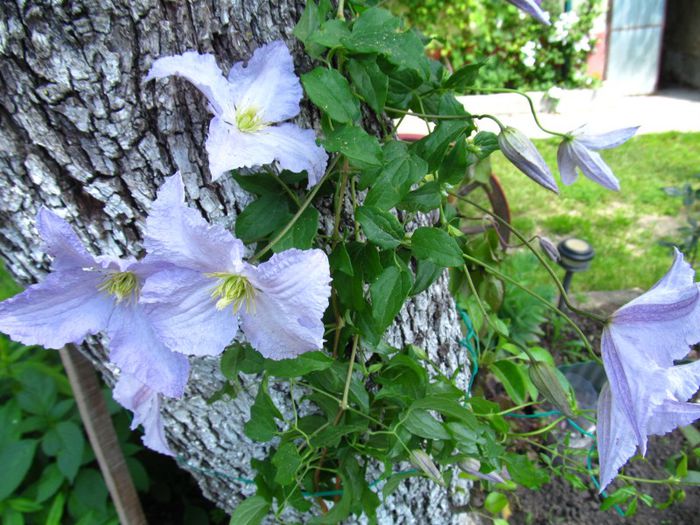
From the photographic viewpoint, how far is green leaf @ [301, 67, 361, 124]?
64 centimetres

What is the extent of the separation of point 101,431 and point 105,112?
2.35 ft

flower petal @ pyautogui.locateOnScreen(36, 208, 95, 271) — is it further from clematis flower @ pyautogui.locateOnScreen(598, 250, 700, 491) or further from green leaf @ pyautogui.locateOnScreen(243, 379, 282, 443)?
clematis flower @ pyautogui.locateOnScreen(598, 250, 700, 491)

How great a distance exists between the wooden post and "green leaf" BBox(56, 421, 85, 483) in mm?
61

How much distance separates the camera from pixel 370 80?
2.24 feet

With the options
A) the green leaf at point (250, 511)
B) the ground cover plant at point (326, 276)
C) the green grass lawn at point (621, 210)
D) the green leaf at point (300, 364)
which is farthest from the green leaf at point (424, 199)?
the green grass lawn at point (621, 210)

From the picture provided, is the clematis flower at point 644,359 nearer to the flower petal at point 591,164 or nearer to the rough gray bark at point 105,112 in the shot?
the flower petal at point 591,164

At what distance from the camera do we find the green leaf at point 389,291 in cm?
68

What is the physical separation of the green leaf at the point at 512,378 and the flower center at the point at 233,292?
701mm

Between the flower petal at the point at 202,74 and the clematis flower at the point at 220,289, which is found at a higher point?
the flower petal at the point at 202,74

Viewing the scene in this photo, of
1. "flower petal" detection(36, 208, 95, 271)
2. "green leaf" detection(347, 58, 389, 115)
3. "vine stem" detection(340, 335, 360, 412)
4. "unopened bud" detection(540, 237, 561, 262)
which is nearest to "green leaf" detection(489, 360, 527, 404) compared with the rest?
"unopened bud" detection(540, 237, 561, 262)

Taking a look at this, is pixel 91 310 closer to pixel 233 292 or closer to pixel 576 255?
pixel 233 292

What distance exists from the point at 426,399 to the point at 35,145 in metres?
0.59

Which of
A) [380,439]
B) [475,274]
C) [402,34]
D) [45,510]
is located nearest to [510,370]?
[475,274]

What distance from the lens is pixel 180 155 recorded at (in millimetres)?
755
